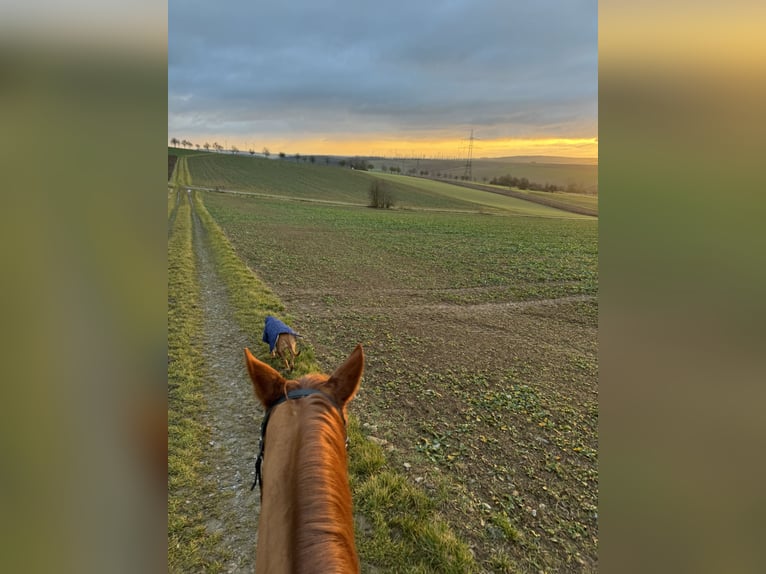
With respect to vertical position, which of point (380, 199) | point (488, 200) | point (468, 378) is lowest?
point (468, 378)

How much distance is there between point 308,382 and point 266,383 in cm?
25

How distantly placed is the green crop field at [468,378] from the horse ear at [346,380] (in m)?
1.96

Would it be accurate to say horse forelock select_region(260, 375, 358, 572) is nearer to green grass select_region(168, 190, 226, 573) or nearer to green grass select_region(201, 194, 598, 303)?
green grass select_region(168, 190, 226, 573)

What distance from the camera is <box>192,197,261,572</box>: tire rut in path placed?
364cm

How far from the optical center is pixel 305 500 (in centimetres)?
164

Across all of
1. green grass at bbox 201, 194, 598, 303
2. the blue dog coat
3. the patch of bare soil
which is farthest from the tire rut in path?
green grass at bbox 201, 194, 598, 303

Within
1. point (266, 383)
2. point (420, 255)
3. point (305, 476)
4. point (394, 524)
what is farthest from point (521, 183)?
point (305, 476)

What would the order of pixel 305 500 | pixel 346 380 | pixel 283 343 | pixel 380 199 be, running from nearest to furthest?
pixel 305 500 < pixel 346 380 < pixel 283 343 < pixel 380 199

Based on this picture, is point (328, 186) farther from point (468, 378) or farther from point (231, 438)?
point (231, 438)

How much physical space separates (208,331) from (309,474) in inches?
288
